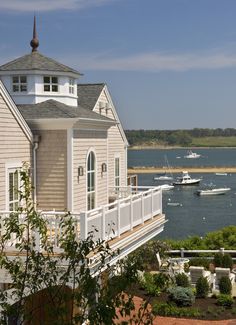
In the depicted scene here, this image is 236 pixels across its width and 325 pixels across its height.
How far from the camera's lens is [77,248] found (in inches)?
207

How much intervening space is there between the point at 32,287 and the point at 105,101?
15145 mm

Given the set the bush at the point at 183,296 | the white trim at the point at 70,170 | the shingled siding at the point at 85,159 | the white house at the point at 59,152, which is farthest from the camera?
the bush at the point at 183,296

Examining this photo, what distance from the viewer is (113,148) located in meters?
20.4

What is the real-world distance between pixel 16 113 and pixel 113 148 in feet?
24.8

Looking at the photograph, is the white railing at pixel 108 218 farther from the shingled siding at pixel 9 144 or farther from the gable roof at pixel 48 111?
the gable roof at pixel 48 111

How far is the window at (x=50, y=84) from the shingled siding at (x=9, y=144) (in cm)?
267

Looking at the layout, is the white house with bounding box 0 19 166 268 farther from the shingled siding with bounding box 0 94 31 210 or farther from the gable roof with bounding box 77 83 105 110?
the gable roof with bounding box 77 83 105 110

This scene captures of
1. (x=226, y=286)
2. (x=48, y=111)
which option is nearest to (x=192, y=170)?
(x=226, y=286)

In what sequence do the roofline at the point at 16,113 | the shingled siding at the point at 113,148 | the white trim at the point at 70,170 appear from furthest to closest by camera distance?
the shingled siding at the point at 113,148 → the white trim at the point at 70,170 → the roofline at the point at 16,113

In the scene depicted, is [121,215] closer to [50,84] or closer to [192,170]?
[50,84]

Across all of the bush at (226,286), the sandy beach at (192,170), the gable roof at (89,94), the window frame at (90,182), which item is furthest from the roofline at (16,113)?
the sandy beach at (192,170)

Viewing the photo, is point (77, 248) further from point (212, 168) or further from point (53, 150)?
point (212, 168)

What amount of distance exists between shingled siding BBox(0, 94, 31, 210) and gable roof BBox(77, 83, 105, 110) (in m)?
5.18

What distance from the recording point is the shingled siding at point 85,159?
1431 cm
